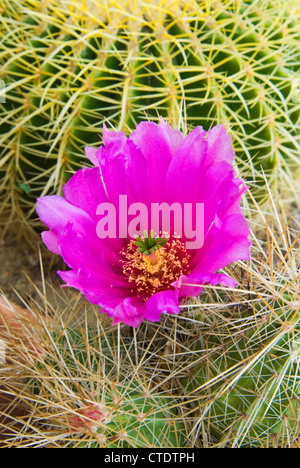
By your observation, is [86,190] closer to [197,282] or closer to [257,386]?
[197,282]

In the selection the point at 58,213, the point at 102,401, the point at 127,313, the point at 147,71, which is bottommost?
the point at 102,401

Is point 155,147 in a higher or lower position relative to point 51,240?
higher

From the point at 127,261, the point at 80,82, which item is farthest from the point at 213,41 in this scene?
the point at 127,261

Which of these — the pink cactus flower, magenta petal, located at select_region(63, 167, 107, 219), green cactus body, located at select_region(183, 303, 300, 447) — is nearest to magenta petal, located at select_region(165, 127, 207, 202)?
the pink cactus flower

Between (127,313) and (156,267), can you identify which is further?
(156,267)

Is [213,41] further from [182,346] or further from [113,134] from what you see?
[182,346]

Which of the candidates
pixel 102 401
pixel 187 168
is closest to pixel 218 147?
pixel 187 168

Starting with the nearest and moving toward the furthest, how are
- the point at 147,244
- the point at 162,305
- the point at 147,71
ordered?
the point at 162,305 < the point at 147,244 < the point at 147,71
